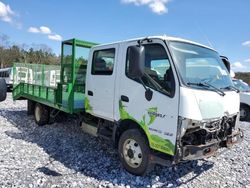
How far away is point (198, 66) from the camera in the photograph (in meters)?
4.47

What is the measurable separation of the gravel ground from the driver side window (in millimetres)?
1643

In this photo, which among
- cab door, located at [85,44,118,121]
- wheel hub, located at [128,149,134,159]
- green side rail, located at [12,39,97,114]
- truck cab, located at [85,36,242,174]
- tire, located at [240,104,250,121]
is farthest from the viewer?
tire, located at [240,104,250,121]

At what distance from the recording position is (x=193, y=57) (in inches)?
177

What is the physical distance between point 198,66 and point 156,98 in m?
1.00

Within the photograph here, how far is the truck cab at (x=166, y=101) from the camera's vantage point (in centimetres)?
389

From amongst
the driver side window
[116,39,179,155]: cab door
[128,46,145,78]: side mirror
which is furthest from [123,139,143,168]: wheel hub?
[128,46,145,78]: side mirror

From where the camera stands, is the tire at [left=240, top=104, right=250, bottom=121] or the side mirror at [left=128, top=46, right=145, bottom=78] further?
the tire at [left=240, top=104, right=250, bottom=121]

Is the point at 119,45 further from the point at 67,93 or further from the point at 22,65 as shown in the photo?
the point at 22,65

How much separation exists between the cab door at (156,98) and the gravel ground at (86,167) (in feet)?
3.02

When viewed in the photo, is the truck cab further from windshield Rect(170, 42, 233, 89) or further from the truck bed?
the truck bed

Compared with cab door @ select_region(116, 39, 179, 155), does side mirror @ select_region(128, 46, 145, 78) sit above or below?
A: above

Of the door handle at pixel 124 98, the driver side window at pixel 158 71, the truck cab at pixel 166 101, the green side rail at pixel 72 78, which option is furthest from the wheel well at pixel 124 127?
the green side rail at pixel 72 78

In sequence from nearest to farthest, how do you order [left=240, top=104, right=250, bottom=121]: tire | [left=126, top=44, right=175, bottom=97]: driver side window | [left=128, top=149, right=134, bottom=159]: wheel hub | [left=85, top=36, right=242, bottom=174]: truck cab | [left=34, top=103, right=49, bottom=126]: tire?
[left=85, top=36, right=242, bottom=174]: truck cab → [left=126, top=44, right=175, bottom=97]: driver side window → [left=128, top=149, right=134, bottom=159]: wheel hub → [left=34, top=103, right=49, bottom=126]: tire → [left=240, top=104, right=250, bottom=121]: tire

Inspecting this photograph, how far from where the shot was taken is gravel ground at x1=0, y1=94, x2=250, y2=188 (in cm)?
436
